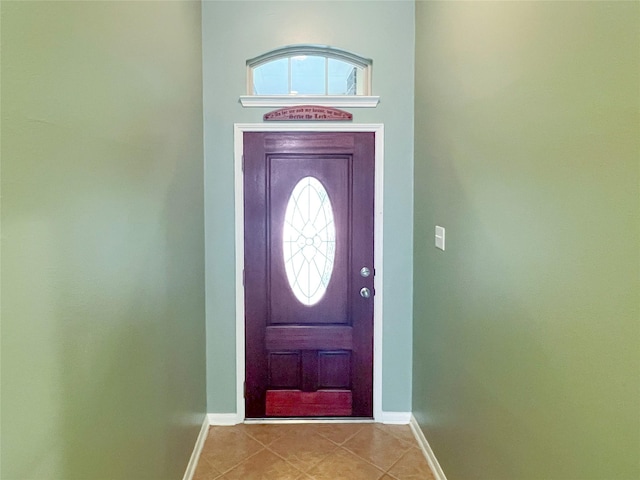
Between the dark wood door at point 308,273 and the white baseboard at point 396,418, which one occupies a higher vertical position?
the dark wood door at point 308,273

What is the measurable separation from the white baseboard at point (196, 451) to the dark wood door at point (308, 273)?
0.30 m

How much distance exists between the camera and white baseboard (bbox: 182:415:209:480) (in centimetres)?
240

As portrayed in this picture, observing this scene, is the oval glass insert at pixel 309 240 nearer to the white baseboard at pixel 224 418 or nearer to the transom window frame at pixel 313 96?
the transom window frame at pixel 313 96

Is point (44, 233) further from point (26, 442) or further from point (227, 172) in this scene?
point (227, 172)

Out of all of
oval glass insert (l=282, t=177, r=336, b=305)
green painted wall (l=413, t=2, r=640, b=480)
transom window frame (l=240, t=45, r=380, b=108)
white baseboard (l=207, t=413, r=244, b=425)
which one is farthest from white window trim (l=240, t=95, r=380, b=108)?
white baseboard (l=207, t=413, r=244, b=425)

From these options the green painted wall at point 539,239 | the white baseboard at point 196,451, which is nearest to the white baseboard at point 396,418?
the green painted wall at point 539,239

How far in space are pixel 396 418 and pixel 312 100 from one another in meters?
2.24

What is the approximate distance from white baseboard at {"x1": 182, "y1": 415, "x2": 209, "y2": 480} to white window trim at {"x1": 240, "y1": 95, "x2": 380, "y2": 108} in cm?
213

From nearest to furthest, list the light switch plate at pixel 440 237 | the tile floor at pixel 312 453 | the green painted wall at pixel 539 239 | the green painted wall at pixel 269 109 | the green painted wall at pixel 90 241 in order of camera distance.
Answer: the green painted wall at pixel 90 241
the green painted wall at pixel 539 239
the light switch plate at pixel 440 237
the tile floor at pixel 312 453
the green painted wall at pixel 269 109

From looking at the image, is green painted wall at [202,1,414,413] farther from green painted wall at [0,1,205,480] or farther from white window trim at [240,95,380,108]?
green painted wall at [0,1,205,480]

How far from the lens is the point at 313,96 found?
289cm

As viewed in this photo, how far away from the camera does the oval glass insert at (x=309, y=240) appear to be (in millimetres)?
3010

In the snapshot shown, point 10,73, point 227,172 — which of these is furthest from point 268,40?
point 10,73

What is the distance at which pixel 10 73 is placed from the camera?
897 mm
